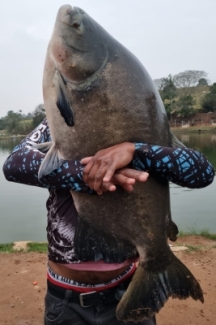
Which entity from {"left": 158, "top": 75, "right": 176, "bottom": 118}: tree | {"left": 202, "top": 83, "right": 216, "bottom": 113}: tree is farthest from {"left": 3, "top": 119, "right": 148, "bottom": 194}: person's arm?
{"left": 202, "top": 83, "right": 216, "bottom": 113}: tree

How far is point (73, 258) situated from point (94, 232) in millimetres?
203

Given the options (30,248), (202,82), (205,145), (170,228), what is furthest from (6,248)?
(202,82)

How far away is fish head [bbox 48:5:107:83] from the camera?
6.23 feet

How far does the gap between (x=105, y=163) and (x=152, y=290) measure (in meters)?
0.77

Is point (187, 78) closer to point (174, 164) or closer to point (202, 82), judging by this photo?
point (202, 82)

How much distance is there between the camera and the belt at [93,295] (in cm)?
206

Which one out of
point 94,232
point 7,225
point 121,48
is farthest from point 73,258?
point 7,225

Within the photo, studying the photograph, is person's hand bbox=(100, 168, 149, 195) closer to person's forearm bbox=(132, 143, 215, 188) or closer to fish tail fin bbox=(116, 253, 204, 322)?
person's forearm bbox=(132, 143, 215, 188)

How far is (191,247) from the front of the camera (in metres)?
6.41

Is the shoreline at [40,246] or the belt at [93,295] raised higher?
the belt at [93,295]

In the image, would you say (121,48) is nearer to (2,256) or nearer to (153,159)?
(153,159)

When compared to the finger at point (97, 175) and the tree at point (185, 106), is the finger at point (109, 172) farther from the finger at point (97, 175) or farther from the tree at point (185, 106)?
the tree at point (185, 106)

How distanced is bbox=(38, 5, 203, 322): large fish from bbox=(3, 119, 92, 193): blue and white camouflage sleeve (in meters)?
0.07

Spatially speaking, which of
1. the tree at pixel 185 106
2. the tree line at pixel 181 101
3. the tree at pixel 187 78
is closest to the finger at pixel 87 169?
the tree line at pixel 181 101
